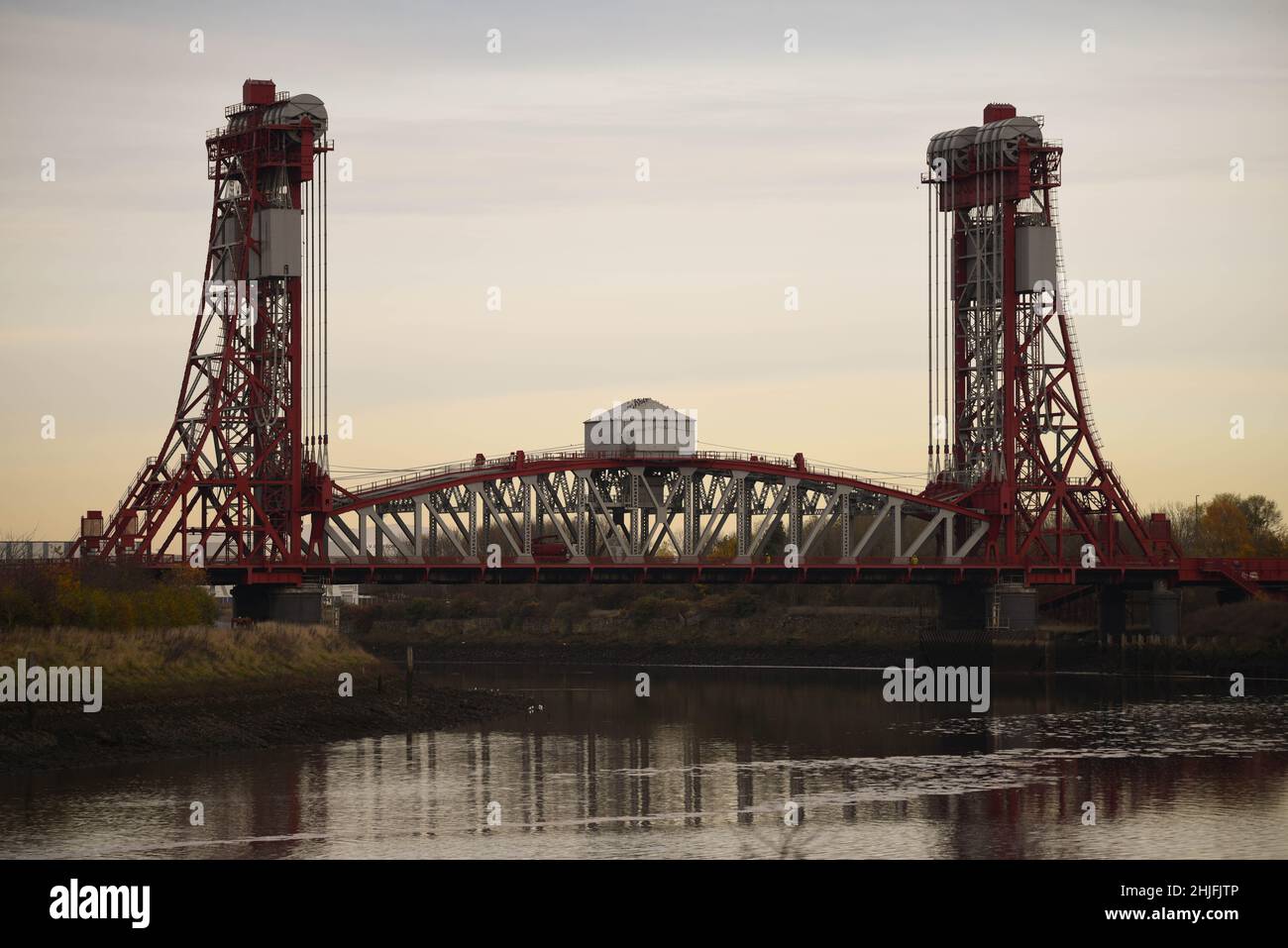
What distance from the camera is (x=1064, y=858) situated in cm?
5238

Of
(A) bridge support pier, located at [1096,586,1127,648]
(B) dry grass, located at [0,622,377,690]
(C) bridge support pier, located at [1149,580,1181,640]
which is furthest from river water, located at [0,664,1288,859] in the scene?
(A) bridge support pier, located at [1096,586,1127,648]

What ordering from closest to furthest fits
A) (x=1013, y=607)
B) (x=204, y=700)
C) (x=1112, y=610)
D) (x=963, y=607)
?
(x=204, y=700), (x=1013, y=607), (x=1112, y=610), (x=963, y=607)

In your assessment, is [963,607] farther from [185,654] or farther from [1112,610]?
[185,654]

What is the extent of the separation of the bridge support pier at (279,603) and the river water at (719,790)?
20179 millimetres

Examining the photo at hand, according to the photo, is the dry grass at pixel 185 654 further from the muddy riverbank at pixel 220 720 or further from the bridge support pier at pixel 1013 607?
the bridge support pier at pixel 1013 607

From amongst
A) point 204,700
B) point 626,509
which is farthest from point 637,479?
point 204,700

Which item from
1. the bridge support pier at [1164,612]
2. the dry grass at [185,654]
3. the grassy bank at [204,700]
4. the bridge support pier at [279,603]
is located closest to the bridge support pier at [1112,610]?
the bridge support pier at [1164,612]

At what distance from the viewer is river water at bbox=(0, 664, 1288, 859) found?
54125mm

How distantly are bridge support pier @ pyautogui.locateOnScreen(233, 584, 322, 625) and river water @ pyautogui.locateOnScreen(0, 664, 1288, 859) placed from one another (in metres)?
20.2

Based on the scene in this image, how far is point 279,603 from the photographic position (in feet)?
352

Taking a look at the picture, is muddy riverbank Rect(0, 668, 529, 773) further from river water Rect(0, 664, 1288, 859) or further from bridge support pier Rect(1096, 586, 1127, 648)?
bridge support pier Rect(1096, 586, 1127, 648)

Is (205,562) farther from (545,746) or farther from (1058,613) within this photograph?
(1058,613)

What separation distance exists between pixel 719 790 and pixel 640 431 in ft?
186
